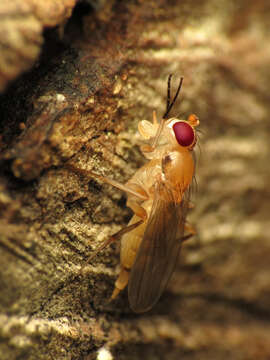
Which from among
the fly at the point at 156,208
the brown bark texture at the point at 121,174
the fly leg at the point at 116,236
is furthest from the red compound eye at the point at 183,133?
the fly leg at the point at 116,236

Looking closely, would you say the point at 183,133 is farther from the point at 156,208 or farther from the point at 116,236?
the point at 116,236

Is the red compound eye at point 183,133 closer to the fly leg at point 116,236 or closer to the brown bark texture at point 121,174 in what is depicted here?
the brown bark texture at point 121,174

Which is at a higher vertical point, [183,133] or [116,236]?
[183,133]

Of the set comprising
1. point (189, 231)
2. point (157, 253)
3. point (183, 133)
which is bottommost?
point (189, 231)

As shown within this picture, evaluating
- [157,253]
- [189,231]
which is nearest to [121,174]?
[157,253]

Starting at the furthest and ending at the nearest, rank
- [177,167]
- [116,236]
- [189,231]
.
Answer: [189,231], [177,167], [116,236]

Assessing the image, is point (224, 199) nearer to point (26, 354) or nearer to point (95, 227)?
point (95, 227)
